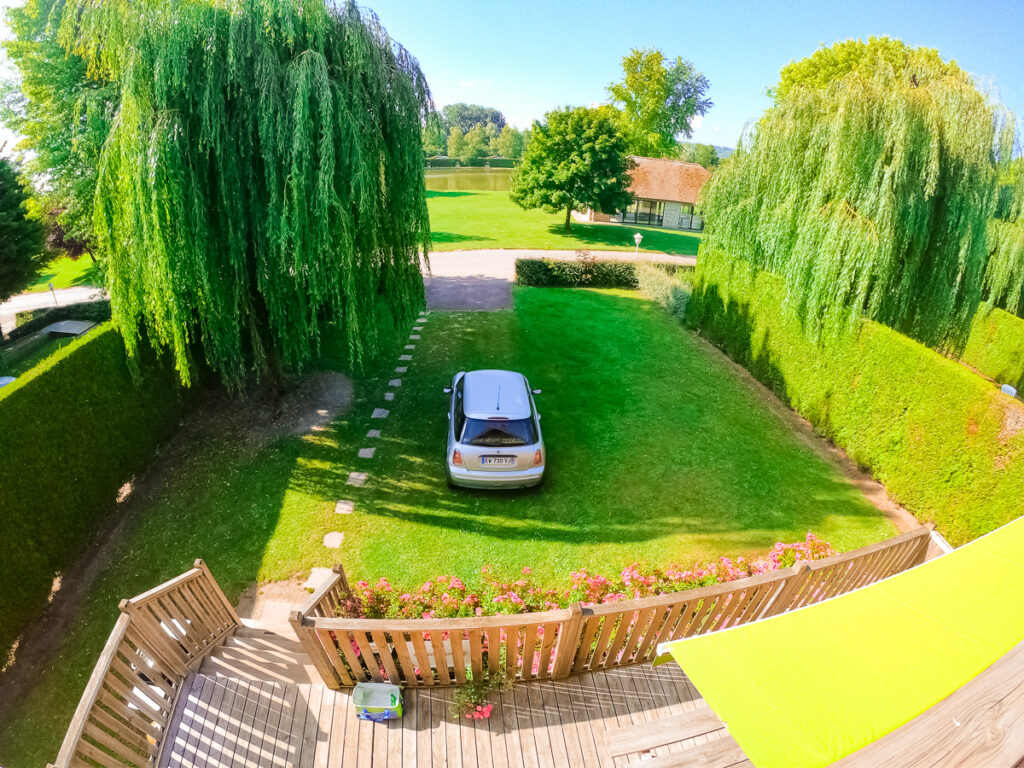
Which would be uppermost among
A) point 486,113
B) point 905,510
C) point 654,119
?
point 486,113

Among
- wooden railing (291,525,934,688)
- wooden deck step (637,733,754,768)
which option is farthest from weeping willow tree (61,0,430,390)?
wooden deck step (637,733,754,768)

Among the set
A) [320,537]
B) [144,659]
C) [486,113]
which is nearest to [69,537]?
[320,537]

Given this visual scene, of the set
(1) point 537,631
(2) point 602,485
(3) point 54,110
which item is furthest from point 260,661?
(3) point 54,110

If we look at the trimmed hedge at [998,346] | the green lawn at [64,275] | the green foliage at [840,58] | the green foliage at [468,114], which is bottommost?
the green lawn at [64,275]

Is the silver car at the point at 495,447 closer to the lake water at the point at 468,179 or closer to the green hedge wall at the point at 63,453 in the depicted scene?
the green hedge wall at the point at 63,453

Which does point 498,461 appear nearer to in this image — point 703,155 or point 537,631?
point 537,631

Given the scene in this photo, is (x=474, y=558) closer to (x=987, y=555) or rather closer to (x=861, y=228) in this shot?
(x=987, y=555)

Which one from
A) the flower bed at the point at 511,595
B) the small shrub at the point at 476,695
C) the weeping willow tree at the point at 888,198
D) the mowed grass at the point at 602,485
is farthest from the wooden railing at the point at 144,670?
the weeping willow tree at the point at 888,198
